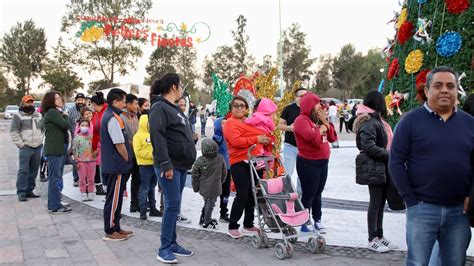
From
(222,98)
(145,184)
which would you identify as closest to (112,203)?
(145,184)

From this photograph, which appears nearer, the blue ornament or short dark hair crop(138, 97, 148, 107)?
the blue ornament

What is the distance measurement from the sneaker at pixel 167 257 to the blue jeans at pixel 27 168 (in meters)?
4.28

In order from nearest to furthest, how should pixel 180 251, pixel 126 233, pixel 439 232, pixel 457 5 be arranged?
pixel 439 232, pixel 180 251, pixel 126 233, pixel 457 5

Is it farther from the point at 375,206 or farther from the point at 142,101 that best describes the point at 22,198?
the point at 375,206

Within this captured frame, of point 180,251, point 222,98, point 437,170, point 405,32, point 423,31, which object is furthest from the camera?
point 222,98

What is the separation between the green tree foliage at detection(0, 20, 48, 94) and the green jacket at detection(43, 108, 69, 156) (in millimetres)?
65181

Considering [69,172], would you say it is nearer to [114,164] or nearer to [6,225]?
[6,225]

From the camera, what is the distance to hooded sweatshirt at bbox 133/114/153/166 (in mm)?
6457

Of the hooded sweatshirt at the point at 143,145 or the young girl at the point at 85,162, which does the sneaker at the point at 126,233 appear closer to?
the hooded sweatshirt at the point at 143,145

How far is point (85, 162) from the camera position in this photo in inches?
312

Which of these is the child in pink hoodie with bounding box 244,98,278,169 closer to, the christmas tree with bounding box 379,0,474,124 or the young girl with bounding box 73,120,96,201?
the christmas tree with bounding box 379,0,474,124

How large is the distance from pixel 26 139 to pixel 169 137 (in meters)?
4.28

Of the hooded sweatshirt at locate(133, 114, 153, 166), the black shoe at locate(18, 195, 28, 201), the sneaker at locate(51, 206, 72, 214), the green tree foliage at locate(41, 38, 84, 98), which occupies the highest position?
the green tree foliage at locate(41, 38, 84, 98)

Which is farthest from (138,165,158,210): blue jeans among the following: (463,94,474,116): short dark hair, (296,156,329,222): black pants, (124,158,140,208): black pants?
(463,94,474,116): short dark hair
